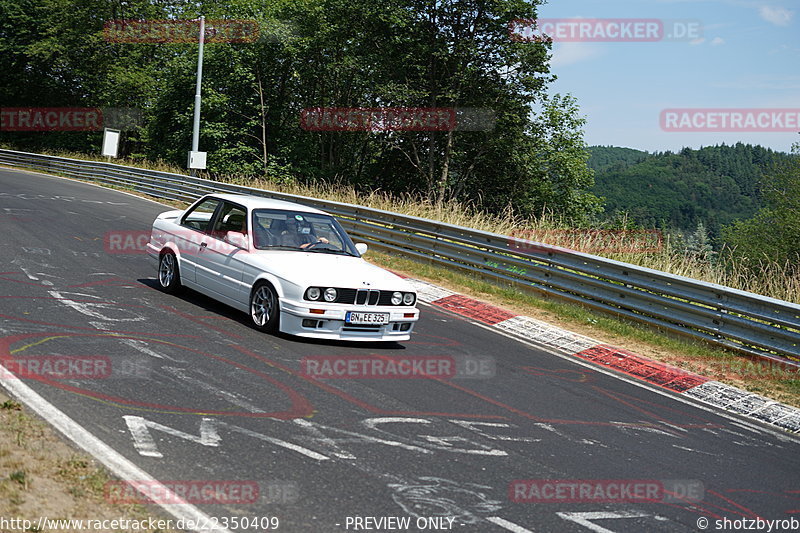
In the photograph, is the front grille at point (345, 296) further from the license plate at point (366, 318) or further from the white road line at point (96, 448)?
the white road line at point (96, 448)

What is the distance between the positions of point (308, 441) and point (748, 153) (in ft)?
637

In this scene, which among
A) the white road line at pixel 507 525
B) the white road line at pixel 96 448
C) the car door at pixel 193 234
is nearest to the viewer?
the white road line at pixel 96 448

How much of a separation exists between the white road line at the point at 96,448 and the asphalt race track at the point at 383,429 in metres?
0.12

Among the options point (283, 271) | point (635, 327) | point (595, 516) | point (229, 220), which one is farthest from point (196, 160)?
point (595, 516)

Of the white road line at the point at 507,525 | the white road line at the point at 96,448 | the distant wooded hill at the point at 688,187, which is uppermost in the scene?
the distant wooded hill at the point at 688,187

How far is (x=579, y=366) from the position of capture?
34.8ft

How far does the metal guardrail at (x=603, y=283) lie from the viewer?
11.2 metres

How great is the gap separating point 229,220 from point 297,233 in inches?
40.9

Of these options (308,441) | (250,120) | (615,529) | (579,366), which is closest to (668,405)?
(579,366)

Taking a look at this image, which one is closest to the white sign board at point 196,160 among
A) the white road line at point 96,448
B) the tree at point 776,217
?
the white road line at point 96,448

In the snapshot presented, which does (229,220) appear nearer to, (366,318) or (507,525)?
(366,318)

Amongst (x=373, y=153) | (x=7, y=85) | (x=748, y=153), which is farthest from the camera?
(x=748, y=153)

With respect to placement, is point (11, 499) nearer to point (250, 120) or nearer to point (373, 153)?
point (250, 120)

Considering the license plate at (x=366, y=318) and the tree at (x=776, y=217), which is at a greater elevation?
the tree at (x=776, y=217)
